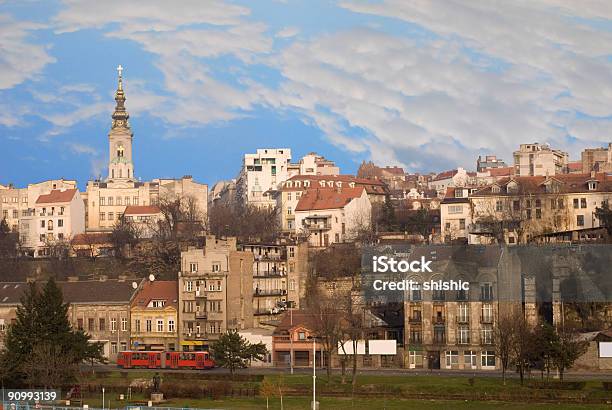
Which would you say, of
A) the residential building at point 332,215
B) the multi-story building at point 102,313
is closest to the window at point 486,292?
the multi-story building at point 102,313

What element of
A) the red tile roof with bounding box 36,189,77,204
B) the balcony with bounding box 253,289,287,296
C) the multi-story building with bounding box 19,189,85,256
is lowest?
the balcony with bounding box 253,289,287,296

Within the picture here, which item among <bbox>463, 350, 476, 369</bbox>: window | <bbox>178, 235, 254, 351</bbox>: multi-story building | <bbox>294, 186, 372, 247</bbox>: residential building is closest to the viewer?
<bbox>463, 350, 476, 369</bbox>: window

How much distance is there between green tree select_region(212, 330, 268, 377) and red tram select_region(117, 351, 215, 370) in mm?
2254

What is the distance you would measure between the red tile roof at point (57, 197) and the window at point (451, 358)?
9120cm

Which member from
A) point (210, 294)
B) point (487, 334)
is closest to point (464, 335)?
point (487, 334)

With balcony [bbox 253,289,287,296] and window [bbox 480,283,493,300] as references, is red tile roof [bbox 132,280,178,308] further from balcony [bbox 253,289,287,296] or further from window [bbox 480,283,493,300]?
window [bbox 480,283,493,300]

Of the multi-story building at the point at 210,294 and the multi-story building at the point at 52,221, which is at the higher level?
the multi-story building at the point at 52,221

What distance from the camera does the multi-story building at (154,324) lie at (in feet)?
372

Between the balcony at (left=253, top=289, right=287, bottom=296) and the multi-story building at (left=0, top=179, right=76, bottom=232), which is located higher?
the multi-story building at (left=0, top=179, right=76, bottom=232)

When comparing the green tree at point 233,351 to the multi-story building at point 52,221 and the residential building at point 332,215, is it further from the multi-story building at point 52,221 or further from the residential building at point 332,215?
the multi-story building at point 52,221

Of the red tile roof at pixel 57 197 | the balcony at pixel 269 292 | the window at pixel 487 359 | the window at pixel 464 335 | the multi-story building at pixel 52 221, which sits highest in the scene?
the red tile roof at pixel 57 197

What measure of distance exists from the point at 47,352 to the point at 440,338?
3033 cm

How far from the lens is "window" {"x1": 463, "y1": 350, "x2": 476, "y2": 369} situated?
4001 inches

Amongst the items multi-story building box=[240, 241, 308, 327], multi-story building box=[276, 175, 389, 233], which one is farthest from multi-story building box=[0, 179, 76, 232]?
multi-story building box=[240, 241, 308, 327]
